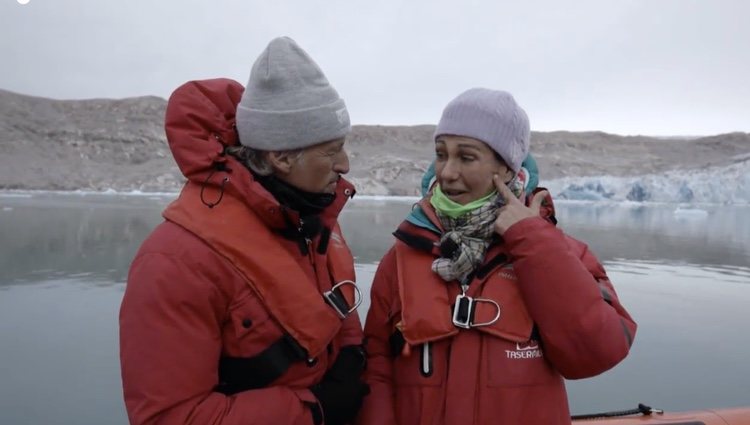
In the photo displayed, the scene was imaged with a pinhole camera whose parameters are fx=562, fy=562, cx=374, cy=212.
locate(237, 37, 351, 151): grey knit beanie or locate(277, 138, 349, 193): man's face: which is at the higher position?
locate(237, 37, 351, 151): grey knit beanie

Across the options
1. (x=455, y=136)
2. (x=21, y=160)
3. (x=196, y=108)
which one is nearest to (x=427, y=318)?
(x=455, y=136)

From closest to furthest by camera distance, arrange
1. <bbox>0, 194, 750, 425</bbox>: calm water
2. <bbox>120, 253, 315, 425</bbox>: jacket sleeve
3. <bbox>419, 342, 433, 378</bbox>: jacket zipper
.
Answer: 1. <bbox>120, 253, 315, 425</bbox>: jacket sleeve
2. <bbox>419, 342, 433, 378</bbox>: jacket zipper
3. <bbox>0, 194, 750, 425</bbox>: calm water

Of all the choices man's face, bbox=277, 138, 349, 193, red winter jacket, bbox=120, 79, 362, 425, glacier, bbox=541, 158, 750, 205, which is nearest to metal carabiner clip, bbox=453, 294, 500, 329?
red winter jacket, bbox=120, 79, 362, 425

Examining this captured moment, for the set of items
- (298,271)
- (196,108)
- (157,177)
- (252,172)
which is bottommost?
(157,177)

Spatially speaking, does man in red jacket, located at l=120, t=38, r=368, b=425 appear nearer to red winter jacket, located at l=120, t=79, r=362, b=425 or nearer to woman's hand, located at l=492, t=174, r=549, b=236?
red winter jacket, located at l=120, t=79, r=362, b=425

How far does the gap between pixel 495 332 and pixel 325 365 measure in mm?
361

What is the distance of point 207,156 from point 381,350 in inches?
24.3

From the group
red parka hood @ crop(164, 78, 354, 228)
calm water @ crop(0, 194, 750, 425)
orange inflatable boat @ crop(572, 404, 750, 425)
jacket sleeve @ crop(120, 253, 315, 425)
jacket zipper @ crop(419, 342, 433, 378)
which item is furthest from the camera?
calm water @ crop(0, 194, 750, 425)

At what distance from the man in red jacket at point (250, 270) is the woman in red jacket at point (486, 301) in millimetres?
122

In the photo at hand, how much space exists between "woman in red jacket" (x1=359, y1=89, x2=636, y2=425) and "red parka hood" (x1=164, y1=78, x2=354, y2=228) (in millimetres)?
356

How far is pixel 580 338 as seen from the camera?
110 centimetres

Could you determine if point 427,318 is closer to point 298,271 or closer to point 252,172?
point 298,271

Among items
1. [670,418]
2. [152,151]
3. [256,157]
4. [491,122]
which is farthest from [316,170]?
[152,151]

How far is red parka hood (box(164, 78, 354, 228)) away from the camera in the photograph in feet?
3.56
